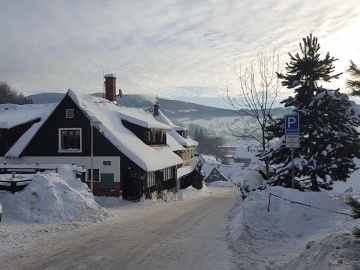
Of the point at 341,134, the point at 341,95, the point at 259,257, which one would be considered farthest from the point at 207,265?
the point at 341,95

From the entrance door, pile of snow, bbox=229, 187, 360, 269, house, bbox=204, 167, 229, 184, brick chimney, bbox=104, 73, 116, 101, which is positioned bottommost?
house, bbox=204, 167, 229, 184

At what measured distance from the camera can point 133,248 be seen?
11.9m

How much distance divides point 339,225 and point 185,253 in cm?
448

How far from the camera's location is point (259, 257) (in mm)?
10094

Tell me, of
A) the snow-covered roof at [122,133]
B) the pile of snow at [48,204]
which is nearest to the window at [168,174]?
the snow-covered roof at [122,133]

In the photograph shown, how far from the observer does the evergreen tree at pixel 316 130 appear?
17547mm

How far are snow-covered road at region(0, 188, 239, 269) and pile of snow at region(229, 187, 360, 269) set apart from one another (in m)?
0.68

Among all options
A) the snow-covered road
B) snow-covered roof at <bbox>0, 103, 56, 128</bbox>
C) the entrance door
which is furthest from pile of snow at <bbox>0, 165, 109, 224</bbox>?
snow-covered roof at <bbox>0, 103, 56, 128</bbox>

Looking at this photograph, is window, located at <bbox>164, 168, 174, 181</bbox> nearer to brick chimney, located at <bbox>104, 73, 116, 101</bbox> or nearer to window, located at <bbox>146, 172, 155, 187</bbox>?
window, located at <bbox>146, 172, 155, 187</bbox>

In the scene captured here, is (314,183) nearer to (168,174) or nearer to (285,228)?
(285,228)

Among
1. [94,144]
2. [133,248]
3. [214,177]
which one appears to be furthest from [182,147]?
[214,177]

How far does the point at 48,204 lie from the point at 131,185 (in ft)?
43.6

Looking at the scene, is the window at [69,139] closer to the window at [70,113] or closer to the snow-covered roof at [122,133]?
the window at [70,113]

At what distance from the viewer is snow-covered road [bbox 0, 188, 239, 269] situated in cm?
1002
